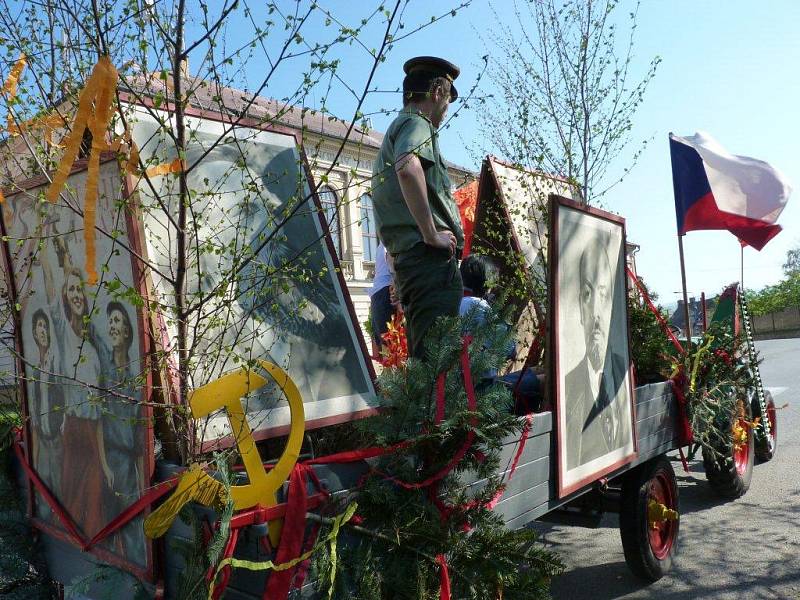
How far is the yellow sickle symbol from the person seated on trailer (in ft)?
1.99

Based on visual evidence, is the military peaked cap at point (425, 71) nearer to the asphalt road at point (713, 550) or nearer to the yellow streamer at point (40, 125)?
the yellow streamer at point (40, 125)

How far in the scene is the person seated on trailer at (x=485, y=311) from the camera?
7.30ft

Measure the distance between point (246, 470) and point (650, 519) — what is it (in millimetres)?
2698

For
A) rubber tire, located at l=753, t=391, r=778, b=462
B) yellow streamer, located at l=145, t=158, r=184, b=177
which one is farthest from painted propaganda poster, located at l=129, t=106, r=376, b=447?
rubber tire, located at l=753, t=391, r=778, b=462

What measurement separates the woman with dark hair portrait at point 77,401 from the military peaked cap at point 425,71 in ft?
5.49

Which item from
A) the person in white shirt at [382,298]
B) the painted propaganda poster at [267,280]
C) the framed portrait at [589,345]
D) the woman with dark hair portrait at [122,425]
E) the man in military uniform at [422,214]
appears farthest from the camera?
the person in white shirt at [382,298]

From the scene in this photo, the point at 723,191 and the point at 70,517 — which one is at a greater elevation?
the point at 723,191

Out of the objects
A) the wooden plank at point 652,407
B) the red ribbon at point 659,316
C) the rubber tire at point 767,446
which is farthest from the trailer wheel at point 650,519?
the rubber tire at point 767,446

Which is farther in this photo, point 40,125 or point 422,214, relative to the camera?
point 422,214

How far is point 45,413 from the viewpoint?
8.05 ft

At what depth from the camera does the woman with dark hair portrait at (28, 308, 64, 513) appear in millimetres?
2430

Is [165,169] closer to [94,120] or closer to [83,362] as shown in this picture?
[94,120]

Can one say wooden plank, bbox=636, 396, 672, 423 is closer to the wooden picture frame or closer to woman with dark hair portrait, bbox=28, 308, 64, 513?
the wooden picture frame

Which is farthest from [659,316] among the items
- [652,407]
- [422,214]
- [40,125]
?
[40,125]
